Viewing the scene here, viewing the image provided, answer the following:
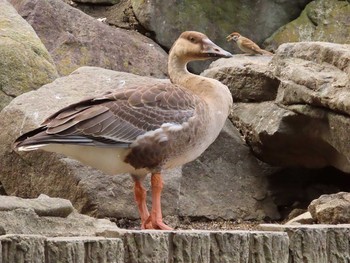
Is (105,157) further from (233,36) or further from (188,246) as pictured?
(233,36)

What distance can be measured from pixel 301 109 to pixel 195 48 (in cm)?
138

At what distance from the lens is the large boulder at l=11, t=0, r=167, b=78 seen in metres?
10.5

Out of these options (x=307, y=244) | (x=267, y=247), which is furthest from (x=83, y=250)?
(x=307, y=244)

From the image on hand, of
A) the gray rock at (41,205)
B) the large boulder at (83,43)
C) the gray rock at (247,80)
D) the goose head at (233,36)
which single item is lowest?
the large boulder at (83,43)

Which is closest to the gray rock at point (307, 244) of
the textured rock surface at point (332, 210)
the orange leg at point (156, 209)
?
the orange leg at point (156, 209)

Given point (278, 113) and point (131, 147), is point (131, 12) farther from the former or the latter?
point (131, 147)

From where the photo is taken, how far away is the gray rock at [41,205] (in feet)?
20.3

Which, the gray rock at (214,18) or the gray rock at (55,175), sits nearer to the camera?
the gray rock at (55,175)

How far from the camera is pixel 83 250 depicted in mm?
4527

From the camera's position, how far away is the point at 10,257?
14.4ft

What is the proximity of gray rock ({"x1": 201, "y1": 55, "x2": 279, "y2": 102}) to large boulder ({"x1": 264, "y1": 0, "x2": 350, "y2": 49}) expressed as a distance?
168 cm

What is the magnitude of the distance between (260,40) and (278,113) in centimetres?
290

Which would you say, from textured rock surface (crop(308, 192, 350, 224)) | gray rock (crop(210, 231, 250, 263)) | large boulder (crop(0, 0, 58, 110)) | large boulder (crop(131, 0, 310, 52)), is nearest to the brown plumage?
textured rock surface (crop(308, 192, 350, 224))

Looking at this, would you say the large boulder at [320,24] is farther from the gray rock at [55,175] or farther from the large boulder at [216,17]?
the gray rock at [55,175]
